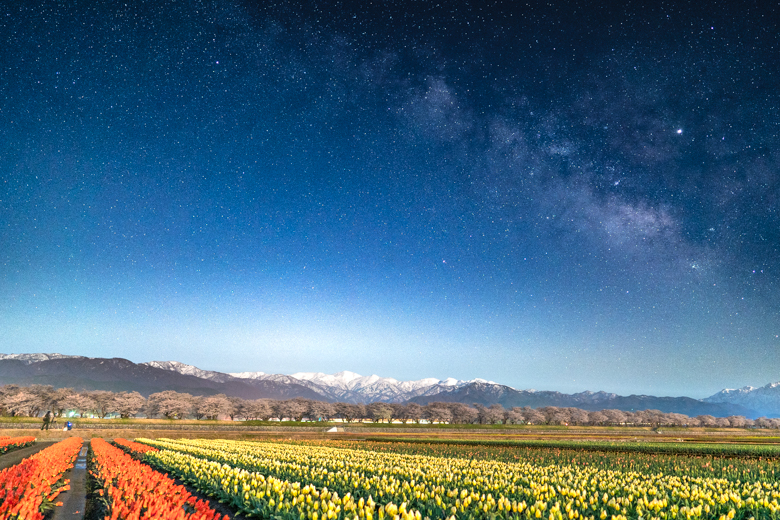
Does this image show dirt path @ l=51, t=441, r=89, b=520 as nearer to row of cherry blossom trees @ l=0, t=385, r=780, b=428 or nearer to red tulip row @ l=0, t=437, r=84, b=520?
red tulip row @ l=0, t=437, r=84, b=520

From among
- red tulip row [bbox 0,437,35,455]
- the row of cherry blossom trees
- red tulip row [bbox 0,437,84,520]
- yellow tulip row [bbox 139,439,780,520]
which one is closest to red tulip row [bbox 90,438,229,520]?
red tulip row [bbox 0,437,84,520]

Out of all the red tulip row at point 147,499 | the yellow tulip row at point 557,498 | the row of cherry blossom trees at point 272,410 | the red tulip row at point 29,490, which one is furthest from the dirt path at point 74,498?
the row of cherry blossom trees at point 272,410

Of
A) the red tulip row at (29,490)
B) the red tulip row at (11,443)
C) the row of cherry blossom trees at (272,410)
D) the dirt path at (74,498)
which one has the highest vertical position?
the red tulip row at (29,490)

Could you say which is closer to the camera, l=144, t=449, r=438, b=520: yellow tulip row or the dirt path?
l=144, t=449, r=438, b=520: yellow tulip row

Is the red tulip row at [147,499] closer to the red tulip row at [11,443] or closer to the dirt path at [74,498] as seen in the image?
the dirt path at [74,498]

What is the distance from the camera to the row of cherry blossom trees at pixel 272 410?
114688mm

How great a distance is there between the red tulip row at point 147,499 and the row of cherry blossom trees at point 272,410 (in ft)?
395

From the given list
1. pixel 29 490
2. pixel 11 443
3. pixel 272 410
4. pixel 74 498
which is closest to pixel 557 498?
pixel 29 490

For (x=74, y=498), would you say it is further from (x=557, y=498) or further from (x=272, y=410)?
(x=272, y=410)

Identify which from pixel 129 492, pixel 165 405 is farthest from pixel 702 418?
pixel 129 492

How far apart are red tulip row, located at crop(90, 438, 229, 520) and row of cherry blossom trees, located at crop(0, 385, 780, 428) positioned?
395 ft

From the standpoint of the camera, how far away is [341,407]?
152 meters

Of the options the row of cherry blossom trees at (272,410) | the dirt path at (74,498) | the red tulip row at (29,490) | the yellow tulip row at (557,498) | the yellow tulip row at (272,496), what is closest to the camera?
the red tulip row at (29,490)

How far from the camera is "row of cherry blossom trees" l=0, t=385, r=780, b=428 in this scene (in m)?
115
